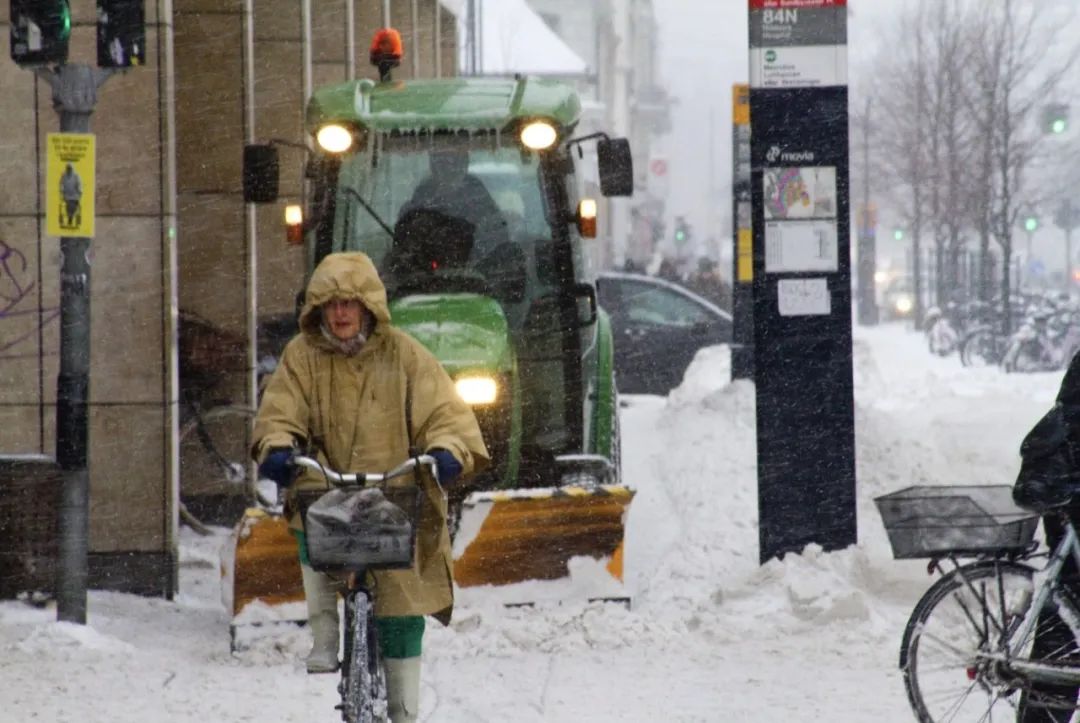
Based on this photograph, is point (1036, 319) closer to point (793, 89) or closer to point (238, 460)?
point (238, 460)

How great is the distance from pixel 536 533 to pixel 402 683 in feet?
9.89

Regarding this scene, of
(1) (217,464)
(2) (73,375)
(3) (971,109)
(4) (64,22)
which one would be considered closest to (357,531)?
(2) (73,375)

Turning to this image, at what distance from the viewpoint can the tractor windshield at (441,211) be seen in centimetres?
973

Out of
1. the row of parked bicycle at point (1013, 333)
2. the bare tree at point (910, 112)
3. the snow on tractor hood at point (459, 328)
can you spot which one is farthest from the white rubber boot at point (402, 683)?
the bare tree at point (910, 112)

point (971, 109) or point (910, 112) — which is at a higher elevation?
point (910, 112)

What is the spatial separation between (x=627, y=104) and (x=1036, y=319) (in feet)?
240

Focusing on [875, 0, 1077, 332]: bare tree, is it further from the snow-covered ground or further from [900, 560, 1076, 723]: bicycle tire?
[900, 560, 1076, 723]: bicycle tire

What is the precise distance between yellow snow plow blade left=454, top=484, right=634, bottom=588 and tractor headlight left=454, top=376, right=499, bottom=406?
58 cm

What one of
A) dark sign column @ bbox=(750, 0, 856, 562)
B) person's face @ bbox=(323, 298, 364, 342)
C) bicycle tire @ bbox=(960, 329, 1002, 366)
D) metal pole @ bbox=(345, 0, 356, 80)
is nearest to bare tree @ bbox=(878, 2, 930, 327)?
bicycle tire @ bbox=(960, 329, 1002, 366)

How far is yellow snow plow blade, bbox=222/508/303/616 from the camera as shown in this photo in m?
8.66

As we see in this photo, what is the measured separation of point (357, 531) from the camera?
17.5ft

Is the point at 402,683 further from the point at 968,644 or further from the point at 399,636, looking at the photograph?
the point at 968,644

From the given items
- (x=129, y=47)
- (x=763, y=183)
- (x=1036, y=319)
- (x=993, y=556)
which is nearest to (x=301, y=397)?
(x=993, y=556)

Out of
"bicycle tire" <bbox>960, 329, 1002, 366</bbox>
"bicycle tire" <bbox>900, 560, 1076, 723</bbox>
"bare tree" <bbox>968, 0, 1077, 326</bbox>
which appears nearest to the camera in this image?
"bicycle tire" <bbox>900, 560, 1076, 723</bbox>
